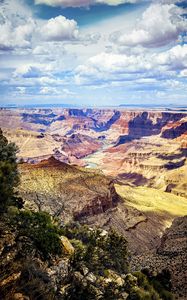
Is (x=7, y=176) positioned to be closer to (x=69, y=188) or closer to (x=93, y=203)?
(x=69, y=188)

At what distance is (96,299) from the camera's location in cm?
2812

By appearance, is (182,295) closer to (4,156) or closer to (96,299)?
(96,299)

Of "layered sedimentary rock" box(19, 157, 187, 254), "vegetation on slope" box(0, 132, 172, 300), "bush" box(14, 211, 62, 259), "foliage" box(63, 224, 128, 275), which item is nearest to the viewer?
"vegetation on slope" box(0, 132, 172, 300)

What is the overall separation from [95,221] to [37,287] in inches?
3400

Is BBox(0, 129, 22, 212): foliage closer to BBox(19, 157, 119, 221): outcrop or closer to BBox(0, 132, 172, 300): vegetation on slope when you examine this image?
BBox(0, 132, 172, 300): vegetation on slope

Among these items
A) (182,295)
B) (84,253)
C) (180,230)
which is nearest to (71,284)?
(84,253)

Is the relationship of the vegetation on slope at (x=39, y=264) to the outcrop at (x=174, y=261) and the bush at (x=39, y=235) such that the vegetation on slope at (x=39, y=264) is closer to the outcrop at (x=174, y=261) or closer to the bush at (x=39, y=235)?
the bush at (x=39, y=235)

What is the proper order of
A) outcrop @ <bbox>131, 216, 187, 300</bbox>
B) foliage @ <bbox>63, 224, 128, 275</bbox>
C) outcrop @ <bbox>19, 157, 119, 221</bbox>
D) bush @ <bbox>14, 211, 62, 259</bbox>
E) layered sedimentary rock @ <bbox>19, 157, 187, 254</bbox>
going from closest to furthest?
1. bush @ <bbox>14, 211, 62, 259</bbox>
2. foliage @ <bbox>63, 224, 128, 275</bbox>
3. outcrop @ <bbox>131, 216, 187, 300</bbox>
4. layered sedimentary rock @ <bbox>19, 157, 187, 254</bbox>
5. outcrop @ <bbox>19, 157, 119, 221</bbox>

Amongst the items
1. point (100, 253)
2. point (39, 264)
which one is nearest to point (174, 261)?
point (100, 253)

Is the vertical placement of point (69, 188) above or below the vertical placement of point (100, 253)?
below

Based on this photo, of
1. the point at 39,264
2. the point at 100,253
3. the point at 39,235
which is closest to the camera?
the point at 39,264

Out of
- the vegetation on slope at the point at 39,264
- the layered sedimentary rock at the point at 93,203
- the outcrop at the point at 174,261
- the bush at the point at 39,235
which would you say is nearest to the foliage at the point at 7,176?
the vegetation on slope at the point at 39,264

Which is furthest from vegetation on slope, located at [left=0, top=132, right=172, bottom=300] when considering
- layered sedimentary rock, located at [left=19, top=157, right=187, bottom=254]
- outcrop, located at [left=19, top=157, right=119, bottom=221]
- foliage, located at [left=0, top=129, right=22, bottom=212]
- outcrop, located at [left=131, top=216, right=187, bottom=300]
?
outcrop, located at [left=19, top=157, right=119, bottom=221]

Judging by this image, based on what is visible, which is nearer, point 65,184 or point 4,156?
point 4,156
